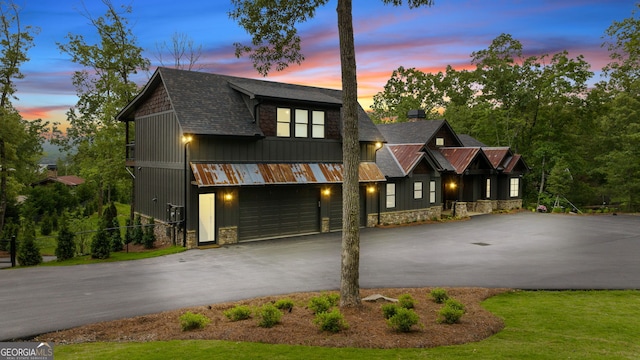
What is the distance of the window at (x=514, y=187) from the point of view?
35.7 meters

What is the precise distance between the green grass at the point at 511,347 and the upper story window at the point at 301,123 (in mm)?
14631

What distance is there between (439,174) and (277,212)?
13.4 m

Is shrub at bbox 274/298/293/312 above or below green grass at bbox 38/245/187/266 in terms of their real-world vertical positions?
above

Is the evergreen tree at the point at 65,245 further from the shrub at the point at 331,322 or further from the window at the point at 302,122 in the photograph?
the shrub at the point at 331,322

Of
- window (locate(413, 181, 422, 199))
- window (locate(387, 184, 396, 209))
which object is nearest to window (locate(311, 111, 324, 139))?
window (locate(387, 184, 396, 209))

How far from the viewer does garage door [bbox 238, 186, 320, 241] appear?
67.4ft

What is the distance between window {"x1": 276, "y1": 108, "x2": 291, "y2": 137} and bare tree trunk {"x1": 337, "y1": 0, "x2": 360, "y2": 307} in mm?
12037

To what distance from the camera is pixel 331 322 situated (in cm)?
800

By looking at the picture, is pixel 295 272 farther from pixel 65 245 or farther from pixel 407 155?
pixel 407 155

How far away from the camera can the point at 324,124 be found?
23266 millimetres

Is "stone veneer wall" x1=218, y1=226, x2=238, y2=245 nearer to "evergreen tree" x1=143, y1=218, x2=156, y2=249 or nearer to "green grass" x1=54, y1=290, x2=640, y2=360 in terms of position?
"evergreen tree" x1=143, y1=218, x2=156, y2=249

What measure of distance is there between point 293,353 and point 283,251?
36.9ft

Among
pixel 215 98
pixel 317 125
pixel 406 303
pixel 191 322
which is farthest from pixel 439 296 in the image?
pixel 215 98

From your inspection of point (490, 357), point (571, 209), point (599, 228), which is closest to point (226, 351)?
point (490, 357)
